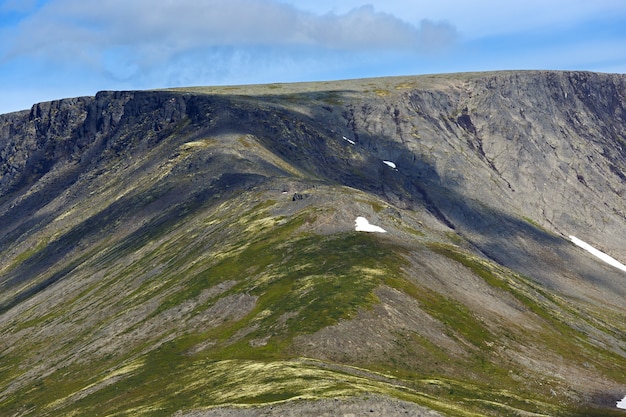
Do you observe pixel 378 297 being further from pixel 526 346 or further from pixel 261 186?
pixel 261 186

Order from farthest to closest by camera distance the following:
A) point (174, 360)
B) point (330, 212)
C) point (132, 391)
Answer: point (330, 212) → point (174, 360) → point (132, 391)

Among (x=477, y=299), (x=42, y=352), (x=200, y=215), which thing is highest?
(x=200, y=215)

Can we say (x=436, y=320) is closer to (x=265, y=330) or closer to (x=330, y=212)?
(x=265, y=330)

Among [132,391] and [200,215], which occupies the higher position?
[200,215]

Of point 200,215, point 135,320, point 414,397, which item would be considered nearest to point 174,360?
point 135,320

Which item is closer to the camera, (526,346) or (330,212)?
(526,346)

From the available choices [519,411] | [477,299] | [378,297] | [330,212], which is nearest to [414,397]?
[519,411]

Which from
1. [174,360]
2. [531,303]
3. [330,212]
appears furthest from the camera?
[330,212]
